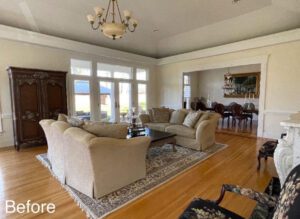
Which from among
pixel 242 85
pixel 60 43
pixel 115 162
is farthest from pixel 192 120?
pixel 242 85

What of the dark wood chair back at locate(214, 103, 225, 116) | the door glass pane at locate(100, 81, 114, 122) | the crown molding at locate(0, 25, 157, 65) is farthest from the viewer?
the dark wood chair back at locate(214, 103, 225, 116)

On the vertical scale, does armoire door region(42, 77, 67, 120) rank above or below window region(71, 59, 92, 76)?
below

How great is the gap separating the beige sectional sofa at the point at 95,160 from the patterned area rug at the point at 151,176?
8cm

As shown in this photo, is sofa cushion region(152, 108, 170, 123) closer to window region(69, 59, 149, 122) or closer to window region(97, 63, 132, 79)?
window region(69, 59, 149, 122)

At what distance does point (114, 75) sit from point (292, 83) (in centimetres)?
552

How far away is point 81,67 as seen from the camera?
576 centimetres

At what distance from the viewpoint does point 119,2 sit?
419 cm

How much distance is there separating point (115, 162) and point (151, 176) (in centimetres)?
80

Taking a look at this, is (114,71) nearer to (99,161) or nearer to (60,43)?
(60,43)

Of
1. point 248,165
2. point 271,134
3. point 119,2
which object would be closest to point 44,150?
point 119,2

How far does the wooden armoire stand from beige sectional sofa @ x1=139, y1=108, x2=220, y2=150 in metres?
2.42

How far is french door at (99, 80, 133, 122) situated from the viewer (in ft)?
20.8

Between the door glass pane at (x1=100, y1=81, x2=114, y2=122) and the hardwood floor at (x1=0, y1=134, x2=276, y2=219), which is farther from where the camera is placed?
the door glass pane at (x1=100, y1=81, x2=114, y2=122)

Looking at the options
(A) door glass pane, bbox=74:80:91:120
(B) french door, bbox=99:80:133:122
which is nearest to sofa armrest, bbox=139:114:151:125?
(B) french door, bbox=99:80:133:122
